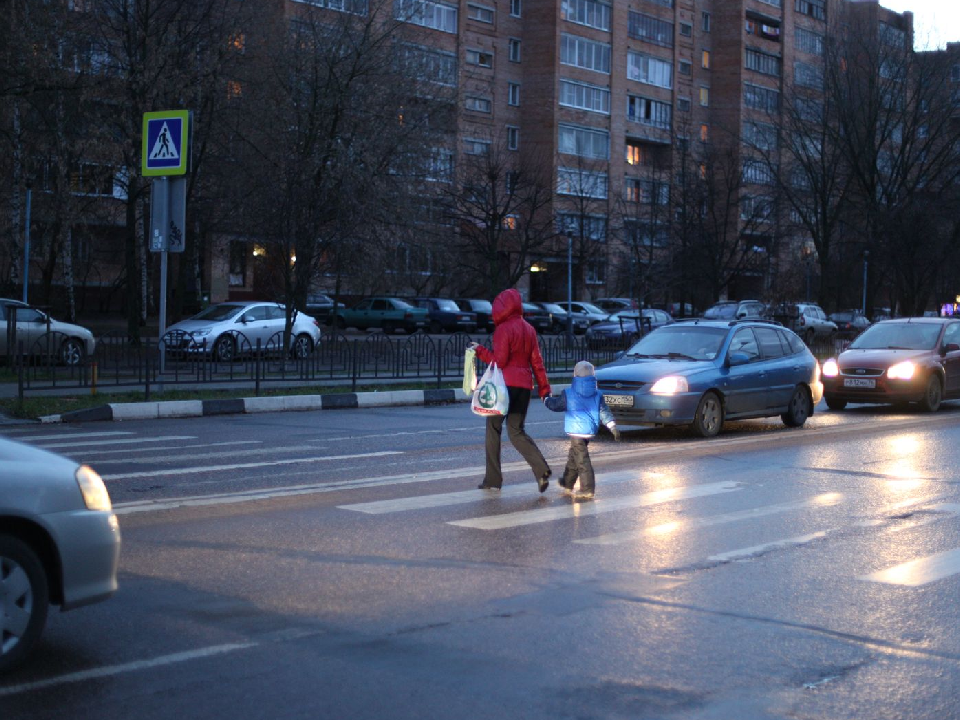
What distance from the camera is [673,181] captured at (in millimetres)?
60062

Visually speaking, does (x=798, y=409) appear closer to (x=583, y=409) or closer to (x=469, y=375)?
(x=583, y=409)

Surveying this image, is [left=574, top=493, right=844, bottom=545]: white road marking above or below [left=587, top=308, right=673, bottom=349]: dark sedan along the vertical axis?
below

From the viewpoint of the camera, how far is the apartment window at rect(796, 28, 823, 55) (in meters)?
93.6

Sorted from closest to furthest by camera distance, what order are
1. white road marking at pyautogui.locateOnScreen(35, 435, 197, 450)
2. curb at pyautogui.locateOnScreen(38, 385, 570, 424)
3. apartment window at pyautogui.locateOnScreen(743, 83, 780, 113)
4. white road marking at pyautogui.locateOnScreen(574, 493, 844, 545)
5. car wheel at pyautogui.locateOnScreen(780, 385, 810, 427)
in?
1. white road marking at pyautogui.locateOnScreen(574, 493, 844, 545)
2. white road marking at pyautogui.locateOnScreen(35, 435, 197, 450)
3. curb at pyautogui.locateOnScreen(38, 385, 570, 424)
4. car wheel at pyautogui.locateOnScreen(780, 385, 810, 427)
5. apartment window at pyautogui.locateOnScreen(743, 83, 780, 113)

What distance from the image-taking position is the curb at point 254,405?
1738 cm

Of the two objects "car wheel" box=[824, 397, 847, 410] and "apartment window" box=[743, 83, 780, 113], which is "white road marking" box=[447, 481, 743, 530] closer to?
"car wheel" box=[824, 397, 847, 410]

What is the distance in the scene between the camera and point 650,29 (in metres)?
80.8

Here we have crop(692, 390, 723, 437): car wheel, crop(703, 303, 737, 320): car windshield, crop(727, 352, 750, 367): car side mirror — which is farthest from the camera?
crop(703, 303, 737, 320): car windshield

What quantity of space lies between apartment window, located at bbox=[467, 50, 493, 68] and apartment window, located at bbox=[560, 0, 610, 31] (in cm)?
554

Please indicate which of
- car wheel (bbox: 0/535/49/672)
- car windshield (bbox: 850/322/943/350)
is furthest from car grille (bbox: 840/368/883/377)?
car wheel (bbox: 0/535/49/672)

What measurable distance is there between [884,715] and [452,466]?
787 centimetres

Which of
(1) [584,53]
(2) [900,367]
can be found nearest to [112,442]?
(2) [900,367]

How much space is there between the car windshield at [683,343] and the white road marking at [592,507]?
5.22m

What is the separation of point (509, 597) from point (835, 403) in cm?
1580
